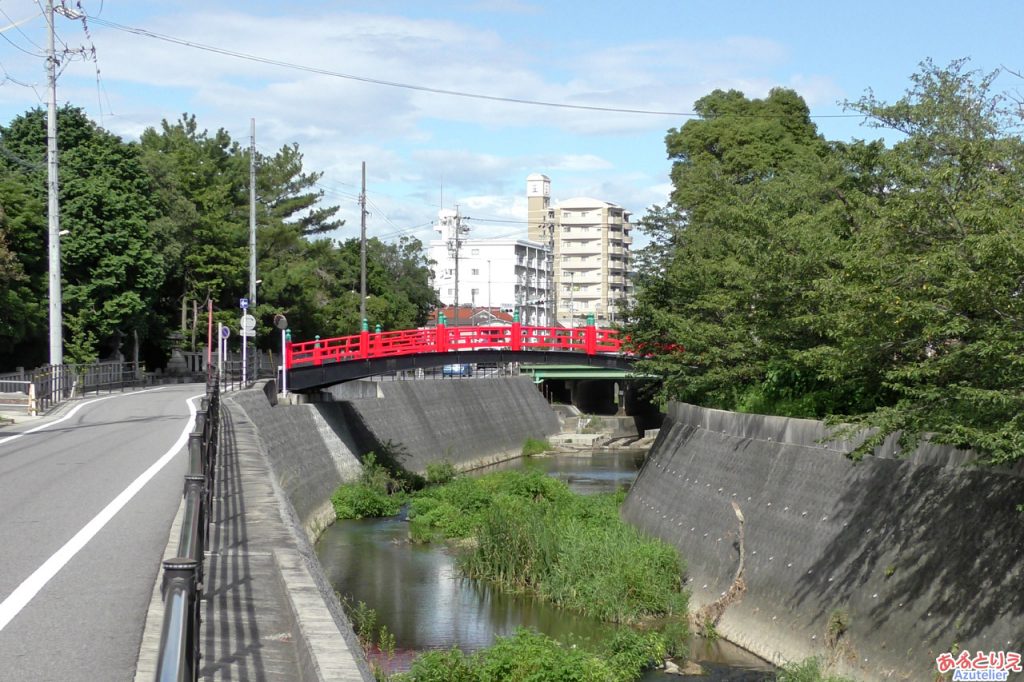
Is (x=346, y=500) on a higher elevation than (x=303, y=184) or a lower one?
lower

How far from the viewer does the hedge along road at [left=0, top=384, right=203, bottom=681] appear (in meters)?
7.54

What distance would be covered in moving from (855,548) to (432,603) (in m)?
9.49

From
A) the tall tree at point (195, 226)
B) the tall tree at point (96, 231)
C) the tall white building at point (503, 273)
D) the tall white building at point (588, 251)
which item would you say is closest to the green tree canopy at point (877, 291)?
the tall tree at point (96, 231)

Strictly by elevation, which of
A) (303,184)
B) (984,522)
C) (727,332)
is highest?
(303,184)

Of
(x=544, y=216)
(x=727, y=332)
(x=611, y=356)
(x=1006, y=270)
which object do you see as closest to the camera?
(x=1006, y=270)

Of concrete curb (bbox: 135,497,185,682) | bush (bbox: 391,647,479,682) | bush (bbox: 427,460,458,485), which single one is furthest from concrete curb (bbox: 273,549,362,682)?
bush (bbox: 427,460,458,485)

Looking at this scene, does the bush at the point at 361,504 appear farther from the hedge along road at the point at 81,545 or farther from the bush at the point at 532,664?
the bush at the point at 532,664

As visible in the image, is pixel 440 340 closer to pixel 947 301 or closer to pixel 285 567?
pixel 947 301

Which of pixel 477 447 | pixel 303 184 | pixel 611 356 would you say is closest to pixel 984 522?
pixel 611 356

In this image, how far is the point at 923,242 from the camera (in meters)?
13.5

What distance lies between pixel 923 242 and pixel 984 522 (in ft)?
11.2

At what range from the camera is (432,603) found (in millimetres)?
22453

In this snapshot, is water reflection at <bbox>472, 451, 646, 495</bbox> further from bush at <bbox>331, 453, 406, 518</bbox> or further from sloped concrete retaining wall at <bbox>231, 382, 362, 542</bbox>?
sloped concrete retaining wall at <bbox>231, 382, 362, 542</bbox>

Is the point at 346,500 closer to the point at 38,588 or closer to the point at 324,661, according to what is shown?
the point at 38,588
